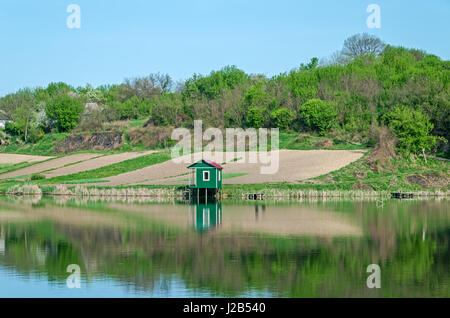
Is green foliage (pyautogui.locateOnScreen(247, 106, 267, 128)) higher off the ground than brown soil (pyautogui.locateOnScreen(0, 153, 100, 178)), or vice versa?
green foliage (pyautogui.locateOnScreen(247, 106, 267, 128))

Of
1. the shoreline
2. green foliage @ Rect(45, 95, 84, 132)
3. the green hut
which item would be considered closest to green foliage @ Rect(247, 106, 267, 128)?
green foliage @ Rect(45, 95, 84, 132)

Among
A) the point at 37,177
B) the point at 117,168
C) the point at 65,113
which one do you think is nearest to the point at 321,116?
the point at 117,168

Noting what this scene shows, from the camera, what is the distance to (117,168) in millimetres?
77562

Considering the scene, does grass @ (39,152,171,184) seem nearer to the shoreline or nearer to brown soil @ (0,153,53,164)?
the shoreline

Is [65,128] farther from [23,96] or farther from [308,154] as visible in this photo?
[308,154]

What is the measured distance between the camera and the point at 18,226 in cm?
3809

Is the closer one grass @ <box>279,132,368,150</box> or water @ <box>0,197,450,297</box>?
water @ <box>0,197,450,297</box>

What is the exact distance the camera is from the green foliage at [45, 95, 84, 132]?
373ft

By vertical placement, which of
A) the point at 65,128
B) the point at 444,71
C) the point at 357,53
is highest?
the point at 357,53

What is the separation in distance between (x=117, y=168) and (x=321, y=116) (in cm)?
2817

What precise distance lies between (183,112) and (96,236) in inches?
2952

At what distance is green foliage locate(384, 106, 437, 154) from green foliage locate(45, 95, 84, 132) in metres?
58.7

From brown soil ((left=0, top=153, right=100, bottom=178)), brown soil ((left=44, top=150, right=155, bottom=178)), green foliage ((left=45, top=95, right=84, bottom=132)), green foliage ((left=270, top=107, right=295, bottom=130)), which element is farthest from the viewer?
green foliage ((left=45, top=95, right=84, bottom=132))

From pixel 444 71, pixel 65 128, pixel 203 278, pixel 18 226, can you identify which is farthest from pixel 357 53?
pixel 203 278
